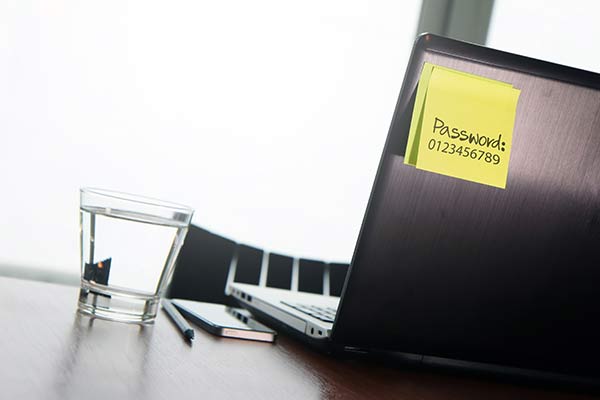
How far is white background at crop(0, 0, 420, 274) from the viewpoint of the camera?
6.94 feet

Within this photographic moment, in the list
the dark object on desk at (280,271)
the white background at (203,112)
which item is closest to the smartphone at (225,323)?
the dark object on desk at (280,271)

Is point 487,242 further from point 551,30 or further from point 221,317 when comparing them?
point 551,30

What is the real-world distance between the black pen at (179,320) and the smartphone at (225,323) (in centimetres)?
2

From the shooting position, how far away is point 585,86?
70 centimetres

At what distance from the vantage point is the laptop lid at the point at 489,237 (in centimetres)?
68

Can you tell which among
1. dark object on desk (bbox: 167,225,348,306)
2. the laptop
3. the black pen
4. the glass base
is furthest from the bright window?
the glass base

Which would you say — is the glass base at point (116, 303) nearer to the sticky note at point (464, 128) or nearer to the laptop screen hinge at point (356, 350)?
the laptop screen hinge at point (356, 350)

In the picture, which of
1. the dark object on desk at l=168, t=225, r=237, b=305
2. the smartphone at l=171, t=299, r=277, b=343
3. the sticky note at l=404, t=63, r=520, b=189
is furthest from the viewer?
the dark object on desk at l=168, t=225, r=237, b=305

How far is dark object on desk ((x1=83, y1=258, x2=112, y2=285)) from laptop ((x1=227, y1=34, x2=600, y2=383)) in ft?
0.74

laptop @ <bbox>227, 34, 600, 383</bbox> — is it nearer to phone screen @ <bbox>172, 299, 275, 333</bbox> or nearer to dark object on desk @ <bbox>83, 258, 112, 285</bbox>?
phone screen @ <bbox>172, 299, 275, 333</bbox>

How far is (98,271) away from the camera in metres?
0.73

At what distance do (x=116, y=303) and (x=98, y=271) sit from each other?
40 mm

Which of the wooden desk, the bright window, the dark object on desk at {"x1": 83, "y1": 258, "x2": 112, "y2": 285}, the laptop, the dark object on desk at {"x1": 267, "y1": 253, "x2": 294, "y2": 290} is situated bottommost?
the dark object on desk at {"x1": 267, "y1": 253, "x2": 294, "y2": 290}

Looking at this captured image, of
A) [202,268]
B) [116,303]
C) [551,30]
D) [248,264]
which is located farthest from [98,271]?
[551,30]
